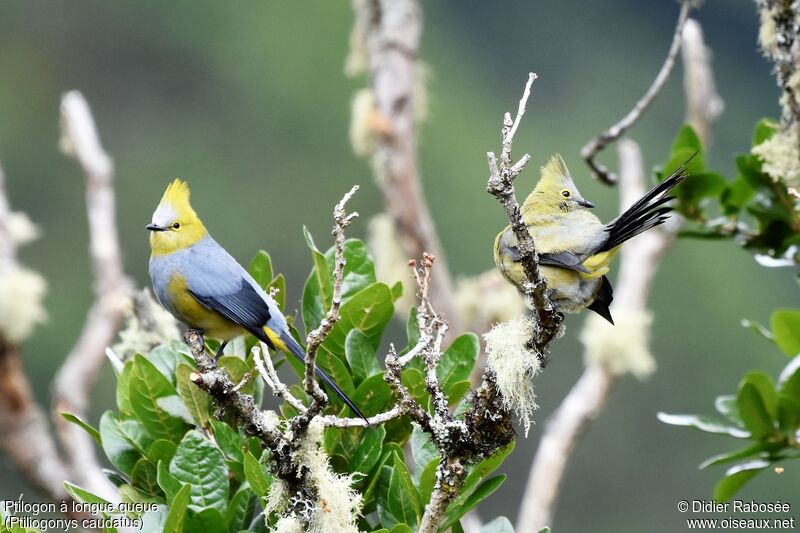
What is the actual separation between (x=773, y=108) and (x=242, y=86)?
1203cm

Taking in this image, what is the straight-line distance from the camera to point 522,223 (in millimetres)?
2746

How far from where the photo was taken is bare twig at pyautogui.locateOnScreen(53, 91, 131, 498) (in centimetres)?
666

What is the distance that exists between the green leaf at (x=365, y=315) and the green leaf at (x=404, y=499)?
0.57m

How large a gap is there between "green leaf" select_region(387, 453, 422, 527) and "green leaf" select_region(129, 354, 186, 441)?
81cm

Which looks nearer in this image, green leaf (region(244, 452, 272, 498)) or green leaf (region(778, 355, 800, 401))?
green leaf (region(244, 452, 272, 498))

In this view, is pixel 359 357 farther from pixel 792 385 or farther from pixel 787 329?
pixel 787 329

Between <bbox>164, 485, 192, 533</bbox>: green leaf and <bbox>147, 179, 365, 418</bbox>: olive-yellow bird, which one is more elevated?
<bbox>147, 179, 365, 418</bbox>: olive-yellow bird

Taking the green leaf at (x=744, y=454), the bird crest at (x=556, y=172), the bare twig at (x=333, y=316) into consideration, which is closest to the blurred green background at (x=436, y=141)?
the bird crest at (x=556, y=172)

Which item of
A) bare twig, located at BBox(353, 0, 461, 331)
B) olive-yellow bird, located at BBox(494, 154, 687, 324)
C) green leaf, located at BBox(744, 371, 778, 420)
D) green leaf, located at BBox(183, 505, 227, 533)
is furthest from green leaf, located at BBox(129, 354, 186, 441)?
bare twig, located at BBox(353, 0, 461, 331)

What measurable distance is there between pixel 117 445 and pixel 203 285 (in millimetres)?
681

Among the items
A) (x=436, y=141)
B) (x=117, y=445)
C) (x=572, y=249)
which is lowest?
(x=117, y=445)

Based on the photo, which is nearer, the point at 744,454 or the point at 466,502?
the point at 466,502

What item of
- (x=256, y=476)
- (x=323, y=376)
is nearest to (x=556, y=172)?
(x=323, y=376)

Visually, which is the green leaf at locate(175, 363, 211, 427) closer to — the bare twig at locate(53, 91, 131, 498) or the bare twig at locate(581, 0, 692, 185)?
the bare twig at locate(581, 0, 692, 185)
